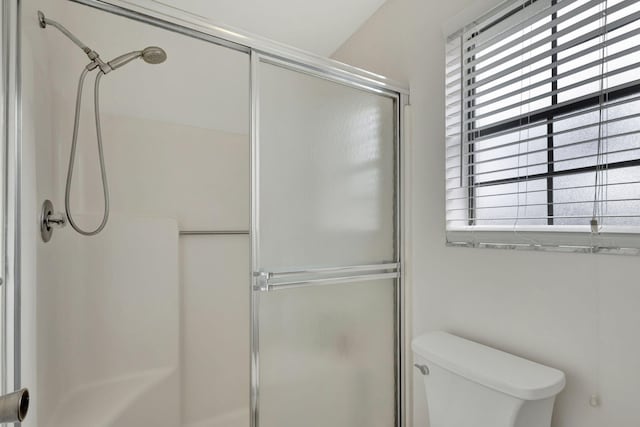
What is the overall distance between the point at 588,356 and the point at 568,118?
0.72 metres

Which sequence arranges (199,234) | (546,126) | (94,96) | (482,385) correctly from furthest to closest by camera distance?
(199,234), (94,96), (546,126), (482,385)

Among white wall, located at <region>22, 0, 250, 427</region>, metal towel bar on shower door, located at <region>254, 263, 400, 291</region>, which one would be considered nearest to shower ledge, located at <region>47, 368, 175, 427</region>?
white wall, located at <region>22, 0, 250, 427</region>

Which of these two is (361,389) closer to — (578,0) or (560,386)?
(560,386)

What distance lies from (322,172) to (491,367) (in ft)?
2.95

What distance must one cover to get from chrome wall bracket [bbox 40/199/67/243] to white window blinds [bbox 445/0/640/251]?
5.08 ft

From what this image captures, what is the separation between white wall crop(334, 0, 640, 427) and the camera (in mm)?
952

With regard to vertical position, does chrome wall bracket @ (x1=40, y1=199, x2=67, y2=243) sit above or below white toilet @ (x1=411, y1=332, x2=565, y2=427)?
above

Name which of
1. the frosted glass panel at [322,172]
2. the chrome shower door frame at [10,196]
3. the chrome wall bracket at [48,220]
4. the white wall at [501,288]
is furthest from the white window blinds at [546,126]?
the chrome wall bracket at [48,220]

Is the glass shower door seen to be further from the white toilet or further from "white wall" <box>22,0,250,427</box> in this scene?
"white wall" <box>22,0,250,427</box>

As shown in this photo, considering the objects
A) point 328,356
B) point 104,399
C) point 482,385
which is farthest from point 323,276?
point 104,399

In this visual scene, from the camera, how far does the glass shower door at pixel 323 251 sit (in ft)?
4.21

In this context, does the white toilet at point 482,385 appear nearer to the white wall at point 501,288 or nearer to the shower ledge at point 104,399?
the white wall at point 501,288

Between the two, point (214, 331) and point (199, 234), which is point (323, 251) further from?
point (214, 331)

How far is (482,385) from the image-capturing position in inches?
40.9
